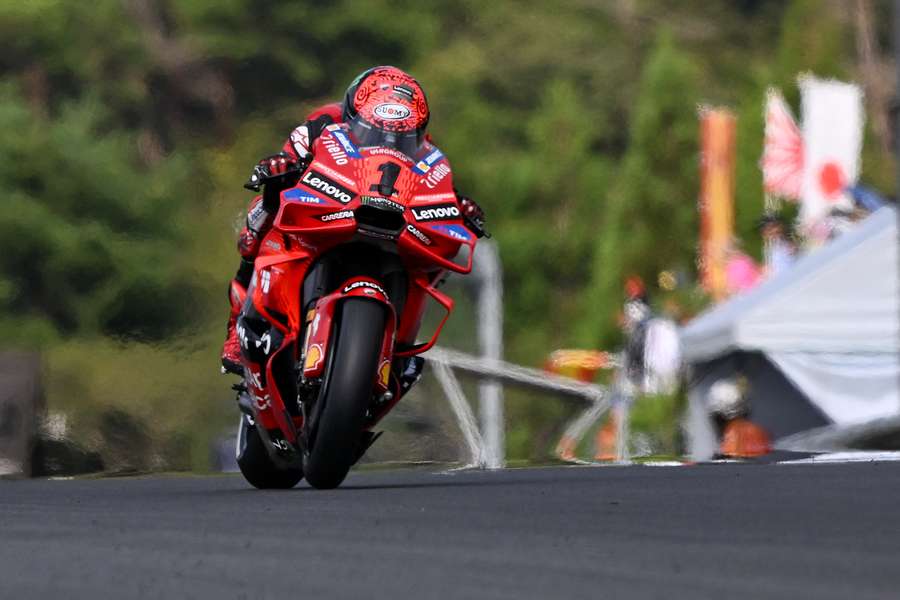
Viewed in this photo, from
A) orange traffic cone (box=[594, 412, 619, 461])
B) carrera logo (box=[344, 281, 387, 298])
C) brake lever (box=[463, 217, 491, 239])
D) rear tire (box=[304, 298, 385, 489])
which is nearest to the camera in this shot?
rear tire (box=[304, 298, 385, 489])

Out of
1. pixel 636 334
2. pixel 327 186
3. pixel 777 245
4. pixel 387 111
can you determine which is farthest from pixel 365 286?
pixel 636 334

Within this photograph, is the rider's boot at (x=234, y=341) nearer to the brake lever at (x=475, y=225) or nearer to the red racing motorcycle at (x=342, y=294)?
the red racing motorcycle at (x=342, y=294)

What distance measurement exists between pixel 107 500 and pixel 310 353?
0.83 metres

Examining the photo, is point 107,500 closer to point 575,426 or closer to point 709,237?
point 575,426

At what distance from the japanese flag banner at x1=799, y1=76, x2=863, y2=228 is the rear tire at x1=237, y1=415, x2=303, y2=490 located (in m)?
20.4

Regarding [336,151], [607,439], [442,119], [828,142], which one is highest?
[442,119]

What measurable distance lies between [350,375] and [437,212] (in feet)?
2.80

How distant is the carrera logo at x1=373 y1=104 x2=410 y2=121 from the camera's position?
8.61 metres

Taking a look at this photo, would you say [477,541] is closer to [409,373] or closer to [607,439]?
[409,373]

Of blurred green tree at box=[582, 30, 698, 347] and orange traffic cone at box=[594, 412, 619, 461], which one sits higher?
blurred green tree at box=[582, 30, 698, 347]

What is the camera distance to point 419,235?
27.3 ft

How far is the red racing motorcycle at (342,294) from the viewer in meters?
8.00

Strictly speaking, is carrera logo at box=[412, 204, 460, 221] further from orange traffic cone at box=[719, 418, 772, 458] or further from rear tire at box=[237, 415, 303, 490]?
orange traffic cone at box=[719, 418, 772, 458]

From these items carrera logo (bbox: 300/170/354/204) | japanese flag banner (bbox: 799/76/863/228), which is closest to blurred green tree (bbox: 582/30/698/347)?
japanese flag banner (bbox: 799/76/863/228)
